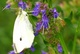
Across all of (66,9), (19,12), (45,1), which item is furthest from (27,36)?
(66,9)

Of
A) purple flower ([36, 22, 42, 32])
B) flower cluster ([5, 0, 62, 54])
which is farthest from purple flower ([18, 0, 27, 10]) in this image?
purple flower ([36, 22, 42, 32])

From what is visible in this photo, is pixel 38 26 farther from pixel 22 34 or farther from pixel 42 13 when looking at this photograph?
pixel 22 34

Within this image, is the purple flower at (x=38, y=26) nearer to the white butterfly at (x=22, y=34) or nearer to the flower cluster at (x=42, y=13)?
the flower cluster at (x=42, y=13)

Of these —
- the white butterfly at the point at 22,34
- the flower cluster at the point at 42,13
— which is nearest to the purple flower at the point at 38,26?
the flower cluster at the point at 42,13

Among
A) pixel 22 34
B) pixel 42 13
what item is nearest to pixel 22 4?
pixel 42 13

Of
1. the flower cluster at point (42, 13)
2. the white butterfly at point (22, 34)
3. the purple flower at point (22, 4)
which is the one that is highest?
the purple flower at point (22, 4)

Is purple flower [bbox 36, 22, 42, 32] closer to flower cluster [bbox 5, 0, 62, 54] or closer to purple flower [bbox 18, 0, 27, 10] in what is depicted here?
flower cluster [bbox 5, 0, 62, 54]

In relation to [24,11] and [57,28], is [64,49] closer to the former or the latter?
[57,28]

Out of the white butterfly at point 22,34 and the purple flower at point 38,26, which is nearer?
the purple flower at point 38,26
